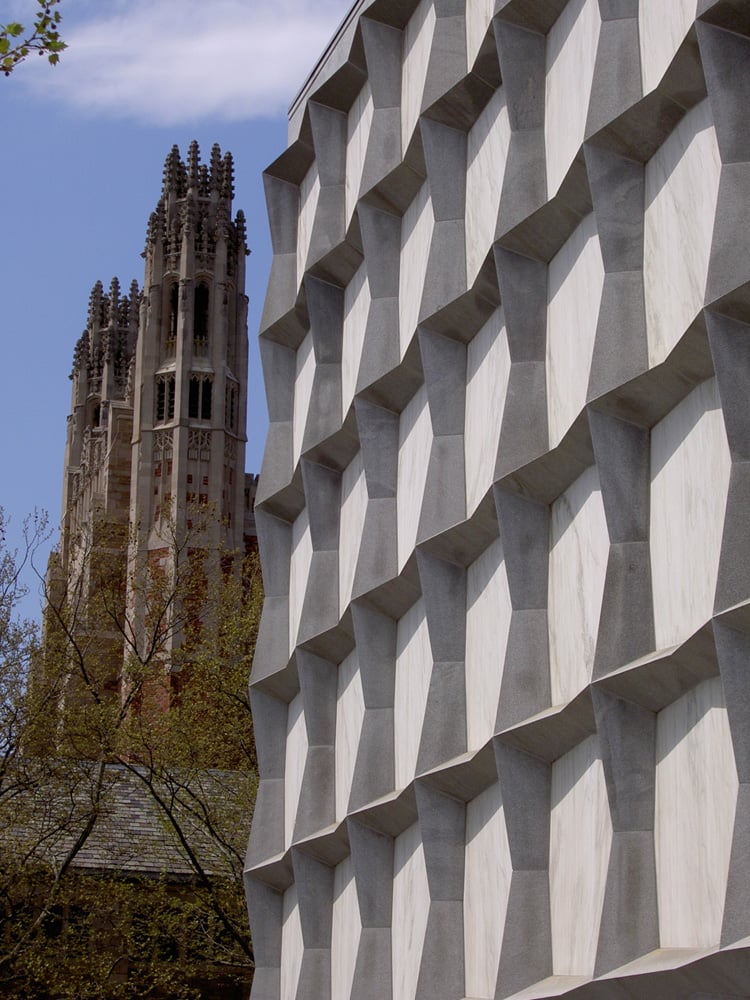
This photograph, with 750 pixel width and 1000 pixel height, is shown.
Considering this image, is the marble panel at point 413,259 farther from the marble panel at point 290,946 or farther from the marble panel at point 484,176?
the marble panel at point 290,946

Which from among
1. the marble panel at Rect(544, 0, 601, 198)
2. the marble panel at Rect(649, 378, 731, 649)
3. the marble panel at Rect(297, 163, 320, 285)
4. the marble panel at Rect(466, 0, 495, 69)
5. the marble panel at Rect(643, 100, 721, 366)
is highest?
the marble panel at Rect(297, 163, 320, 285)

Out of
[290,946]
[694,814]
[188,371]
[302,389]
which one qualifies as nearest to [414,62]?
[302,389]

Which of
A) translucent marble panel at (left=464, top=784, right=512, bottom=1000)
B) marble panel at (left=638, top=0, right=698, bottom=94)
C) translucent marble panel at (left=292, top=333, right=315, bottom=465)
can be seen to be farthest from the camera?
translucent marble panel at (left=292, top=333, right=315, bottom=465)

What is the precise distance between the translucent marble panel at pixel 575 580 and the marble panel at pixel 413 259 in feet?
17.3

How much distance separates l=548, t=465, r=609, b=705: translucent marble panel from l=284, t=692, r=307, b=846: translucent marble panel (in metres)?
9.22

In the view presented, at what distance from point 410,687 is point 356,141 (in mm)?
8657

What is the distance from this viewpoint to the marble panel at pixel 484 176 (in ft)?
59.2

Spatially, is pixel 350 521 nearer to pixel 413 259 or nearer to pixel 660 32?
pixel 413 259

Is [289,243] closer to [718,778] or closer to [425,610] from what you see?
[425,610]

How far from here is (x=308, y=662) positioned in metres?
23.6

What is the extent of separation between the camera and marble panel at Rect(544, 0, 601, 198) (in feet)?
50.7

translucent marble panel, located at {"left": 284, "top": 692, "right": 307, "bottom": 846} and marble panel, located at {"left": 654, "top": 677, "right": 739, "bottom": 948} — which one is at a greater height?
translucent marble panel, located at {"left": 284, "top": 692, "right": 307, "bottom": 846}

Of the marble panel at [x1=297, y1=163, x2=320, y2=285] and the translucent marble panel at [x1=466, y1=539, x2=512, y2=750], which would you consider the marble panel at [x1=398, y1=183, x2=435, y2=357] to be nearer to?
the translucent marble panel at [x1=466, y1=539, x2=512, y2=750]

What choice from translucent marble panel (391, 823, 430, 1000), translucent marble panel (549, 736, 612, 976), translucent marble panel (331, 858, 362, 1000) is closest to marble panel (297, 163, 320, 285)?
translucent marble panel (331, 858, 362, 1000)
